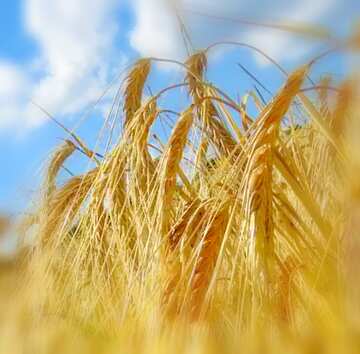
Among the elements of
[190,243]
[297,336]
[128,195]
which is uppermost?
[128,195]

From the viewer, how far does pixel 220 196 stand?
3.59ft

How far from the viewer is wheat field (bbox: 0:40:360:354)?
0.54m

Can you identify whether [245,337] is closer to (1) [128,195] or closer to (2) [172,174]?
(2) [172,174]

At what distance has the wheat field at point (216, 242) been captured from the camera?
543 millimetres

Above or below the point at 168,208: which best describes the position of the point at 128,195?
above

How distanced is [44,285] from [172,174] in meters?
0.37

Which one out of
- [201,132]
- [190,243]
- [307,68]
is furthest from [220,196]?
[201,132]

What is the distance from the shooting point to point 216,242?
1.02 metres

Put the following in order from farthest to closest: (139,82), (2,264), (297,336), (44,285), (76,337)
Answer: (139,82), (2,264), (44,285), (76,337), (297,336)

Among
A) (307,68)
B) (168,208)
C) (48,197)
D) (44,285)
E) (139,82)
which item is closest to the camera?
(307,68)

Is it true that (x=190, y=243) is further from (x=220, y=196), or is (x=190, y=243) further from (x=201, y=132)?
(x=201, y=132)

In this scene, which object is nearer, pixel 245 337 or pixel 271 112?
pixel 245 337

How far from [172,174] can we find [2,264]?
0.51 metres

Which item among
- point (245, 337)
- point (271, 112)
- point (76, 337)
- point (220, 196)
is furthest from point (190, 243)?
point (245, 337)
